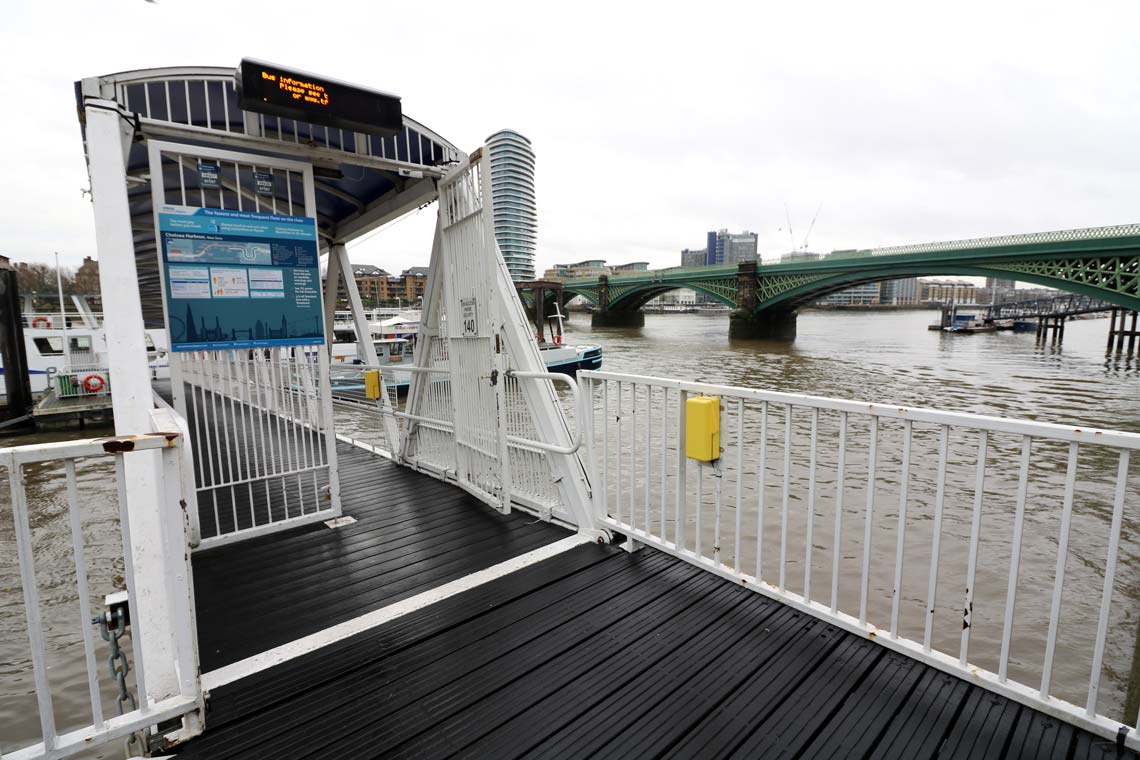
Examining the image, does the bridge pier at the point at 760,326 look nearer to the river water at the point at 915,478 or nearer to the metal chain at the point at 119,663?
the river water at the point at 915,478

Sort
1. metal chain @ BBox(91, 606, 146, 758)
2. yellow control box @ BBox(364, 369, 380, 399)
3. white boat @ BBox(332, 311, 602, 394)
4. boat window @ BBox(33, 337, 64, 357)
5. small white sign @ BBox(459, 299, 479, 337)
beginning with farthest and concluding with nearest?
white boat @ BBox(332, 311, 602, 394) < boat window @ BBox(33, 337, 64, 357) < yellow control box @ BBox(364, 369, 380, 399) < small white sign @ BBox(459, 299, 479, 337) < metal chain @ BBox(91, 606, 146, 758)

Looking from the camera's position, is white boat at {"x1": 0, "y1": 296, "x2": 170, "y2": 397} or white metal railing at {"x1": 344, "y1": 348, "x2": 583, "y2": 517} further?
white boat at {"x1": 0, "y1": 296, "x2": 170, "y2": 397}

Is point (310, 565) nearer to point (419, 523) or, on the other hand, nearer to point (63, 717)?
point (419, 523)

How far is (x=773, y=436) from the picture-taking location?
40.5ft

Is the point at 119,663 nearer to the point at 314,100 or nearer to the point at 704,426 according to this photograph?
the point at 704,426

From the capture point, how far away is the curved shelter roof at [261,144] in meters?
3.47

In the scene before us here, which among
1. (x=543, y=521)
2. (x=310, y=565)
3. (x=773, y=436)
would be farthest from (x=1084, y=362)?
(x=310, y=565)

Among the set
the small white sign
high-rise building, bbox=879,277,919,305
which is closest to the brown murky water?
the small white sign

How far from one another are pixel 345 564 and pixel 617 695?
7.35 feet

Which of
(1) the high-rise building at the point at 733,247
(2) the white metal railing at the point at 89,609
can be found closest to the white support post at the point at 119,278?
(2) the white metal railing at the point at 89,609

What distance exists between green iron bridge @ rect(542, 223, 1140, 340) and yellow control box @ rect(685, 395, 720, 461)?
28936mm

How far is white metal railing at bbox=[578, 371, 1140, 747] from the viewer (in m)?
2.21

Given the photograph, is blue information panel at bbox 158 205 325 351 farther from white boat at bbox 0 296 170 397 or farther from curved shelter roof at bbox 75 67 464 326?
white boat at bbox 0 296 170 397

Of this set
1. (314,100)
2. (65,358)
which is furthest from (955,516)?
(65,358)
